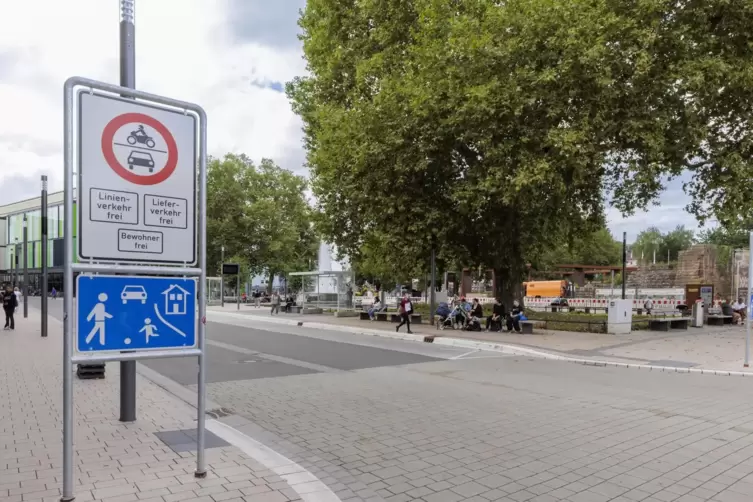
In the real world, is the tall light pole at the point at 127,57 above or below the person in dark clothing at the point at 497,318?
above

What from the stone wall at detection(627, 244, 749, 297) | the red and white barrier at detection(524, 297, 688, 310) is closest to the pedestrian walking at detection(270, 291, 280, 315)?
the red and white barrier at detection(524, 297, 688, 310)

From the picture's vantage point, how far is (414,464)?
5.34 meters

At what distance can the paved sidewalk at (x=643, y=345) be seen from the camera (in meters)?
13.5

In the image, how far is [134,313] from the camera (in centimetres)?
437

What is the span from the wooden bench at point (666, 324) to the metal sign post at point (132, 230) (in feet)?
69.1

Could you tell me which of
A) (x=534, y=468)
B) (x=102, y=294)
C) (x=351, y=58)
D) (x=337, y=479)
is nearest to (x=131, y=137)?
(x=102, y=294)

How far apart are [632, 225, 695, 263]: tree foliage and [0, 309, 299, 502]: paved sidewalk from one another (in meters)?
110

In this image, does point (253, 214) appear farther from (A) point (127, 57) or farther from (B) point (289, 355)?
(A) point (127, 57)

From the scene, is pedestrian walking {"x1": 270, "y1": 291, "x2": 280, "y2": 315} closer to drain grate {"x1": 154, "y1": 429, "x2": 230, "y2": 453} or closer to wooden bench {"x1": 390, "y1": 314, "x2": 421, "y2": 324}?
wooden bench {"x1": 390, "y1": 314, "x2": 421, "y2": 324}

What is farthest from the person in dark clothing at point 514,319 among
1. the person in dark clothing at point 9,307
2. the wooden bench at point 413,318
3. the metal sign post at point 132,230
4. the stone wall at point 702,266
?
the stone wall at point 702,266

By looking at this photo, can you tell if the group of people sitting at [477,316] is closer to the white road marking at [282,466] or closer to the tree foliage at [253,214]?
the white road marking at [282,466]

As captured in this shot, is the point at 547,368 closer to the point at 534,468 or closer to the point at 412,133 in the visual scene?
the point at 534,468

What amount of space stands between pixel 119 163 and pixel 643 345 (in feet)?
53.0

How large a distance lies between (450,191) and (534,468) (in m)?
15.9
